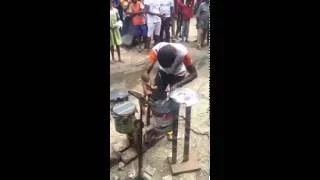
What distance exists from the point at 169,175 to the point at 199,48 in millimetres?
945

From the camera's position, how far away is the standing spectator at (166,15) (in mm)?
3498

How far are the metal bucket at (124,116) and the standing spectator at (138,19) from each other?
1.62 feet

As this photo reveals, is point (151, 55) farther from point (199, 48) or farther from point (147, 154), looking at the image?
point (147, 154)

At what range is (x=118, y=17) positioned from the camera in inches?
136

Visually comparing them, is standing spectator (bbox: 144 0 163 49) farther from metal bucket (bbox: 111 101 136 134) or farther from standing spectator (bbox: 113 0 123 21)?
metal bucket (bbox: 111 101 136 134)

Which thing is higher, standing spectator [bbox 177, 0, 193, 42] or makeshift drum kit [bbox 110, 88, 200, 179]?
standing spectator [bbox 177, 0, 193, 42]

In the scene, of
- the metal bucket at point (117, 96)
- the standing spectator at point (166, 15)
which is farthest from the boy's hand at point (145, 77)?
the standing spectator at point (166, 15)

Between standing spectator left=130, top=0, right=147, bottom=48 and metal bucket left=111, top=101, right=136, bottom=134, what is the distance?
0.50 meters

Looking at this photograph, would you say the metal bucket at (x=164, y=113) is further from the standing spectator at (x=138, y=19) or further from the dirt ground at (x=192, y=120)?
the standing spectator at (x=138, y=19)

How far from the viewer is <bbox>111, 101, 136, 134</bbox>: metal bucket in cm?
346

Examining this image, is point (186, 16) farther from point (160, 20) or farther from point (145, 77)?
point (145, 77)

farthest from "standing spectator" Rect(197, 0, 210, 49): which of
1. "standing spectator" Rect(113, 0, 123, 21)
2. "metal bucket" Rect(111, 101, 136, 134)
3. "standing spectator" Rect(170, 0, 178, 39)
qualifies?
"metal bucket" Rect(111, 101, 136, 134)

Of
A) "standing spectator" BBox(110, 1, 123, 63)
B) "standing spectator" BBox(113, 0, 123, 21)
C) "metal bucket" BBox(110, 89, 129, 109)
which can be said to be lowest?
"metal bucket" BBox(110, 89, 129, 109)

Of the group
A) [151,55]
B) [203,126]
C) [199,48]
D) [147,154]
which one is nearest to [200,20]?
[199,48]
